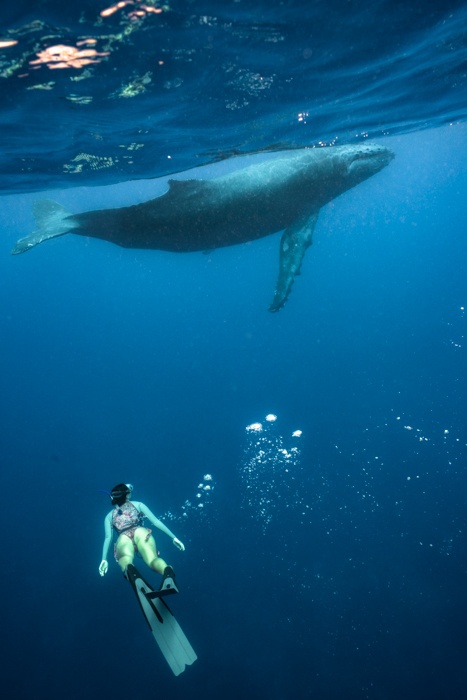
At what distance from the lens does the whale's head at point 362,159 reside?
9.94 meters

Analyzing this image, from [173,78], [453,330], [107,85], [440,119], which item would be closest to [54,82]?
[107,85]

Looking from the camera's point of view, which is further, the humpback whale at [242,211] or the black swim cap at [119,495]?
the humpback whale at [242,211]

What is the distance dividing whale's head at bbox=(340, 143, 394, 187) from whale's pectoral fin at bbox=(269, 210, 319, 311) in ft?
5.25

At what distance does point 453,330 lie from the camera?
110 ft

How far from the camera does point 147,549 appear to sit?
6344 mm

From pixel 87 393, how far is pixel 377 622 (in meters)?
32.6

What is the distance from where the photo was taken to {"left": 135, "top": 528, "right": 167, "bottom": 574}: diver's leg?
6027mm

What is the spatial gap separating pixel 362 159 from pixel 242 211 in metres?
4.29

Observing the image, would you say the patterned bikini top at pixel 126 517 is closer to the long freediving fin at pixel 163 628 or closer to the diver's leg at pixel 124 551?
the diver's leg at pixel 124 551

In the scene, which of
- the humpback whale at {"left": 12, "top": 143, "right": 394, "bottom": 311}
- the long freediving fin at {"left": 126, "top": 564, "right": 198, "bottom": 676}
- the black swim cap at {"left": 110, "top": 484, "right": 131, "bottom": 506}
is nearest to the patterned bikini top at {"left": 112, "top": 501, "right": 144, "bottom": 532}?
the black swim cap at {"left": 110, "top": 484, "right": 131, "bottom": 506}

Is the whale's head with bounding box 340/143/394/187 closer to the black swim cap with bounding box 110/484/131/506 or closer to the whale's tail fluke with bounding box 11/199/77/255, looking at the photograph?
the whale's tail fluke with bounding box 11/199/77/255

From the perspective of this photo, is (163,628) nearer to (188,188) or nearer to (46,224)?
(188,188)

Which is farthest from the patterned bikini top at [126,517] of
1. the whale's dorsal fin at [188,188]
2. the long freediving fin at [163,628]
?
the whale's dorsal fin at [188,188]

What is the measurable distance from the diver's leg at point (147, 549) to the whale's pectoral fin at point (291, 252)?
550cm
